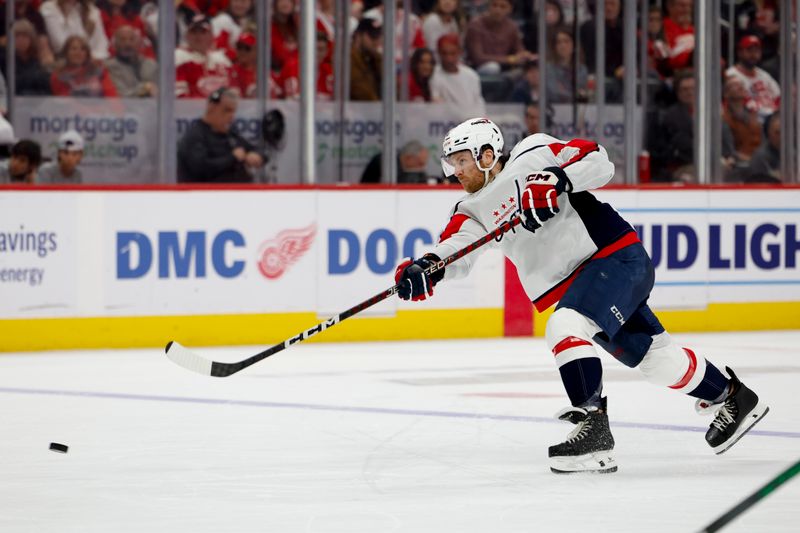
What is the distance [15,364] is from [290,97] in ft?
8.11


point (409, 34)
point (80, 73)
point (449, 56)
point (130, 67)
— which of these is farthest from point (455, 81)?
point (80, 73)

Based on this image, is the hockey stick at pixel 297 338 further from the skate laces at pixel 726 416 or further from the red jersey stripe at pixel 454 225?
the skate laces at pixel 726 416

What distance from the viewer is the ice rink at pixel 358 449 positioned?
11.1ft

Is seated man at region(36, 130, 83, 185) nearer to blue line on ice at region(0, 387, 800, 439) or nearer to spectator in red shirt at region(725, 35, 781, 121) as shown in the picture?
blue line on ice at region(0, 387, 800, 439)

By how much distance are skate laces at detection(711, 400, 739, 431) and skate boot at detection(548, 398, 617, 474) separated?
44 cm

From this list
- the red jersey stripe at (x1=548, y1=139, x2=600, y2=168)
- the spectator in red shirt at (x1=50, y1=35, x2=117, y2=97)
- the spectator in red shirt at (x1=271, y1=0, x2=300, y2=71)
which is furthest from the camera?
the spectator in red shirt at (x1=271, y1=0, x2=300, y2=71)

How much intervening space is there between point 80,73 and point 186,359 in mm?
3826

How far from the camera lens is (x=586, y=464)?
13.0 feet

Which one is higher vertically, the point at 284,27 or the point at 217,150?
the point at 284,27

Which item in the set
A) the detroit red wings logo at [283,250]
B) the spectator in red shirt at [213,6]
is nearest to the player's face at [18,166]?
the detroit red wings logo at [283,250]

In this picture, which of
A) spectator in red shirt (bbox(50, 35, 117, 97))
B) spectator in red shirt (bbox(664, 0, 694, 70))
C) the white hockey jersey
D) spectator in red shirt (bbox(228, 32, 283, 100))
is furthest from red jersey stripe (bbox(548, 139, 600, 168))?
spectator in red shirt (bbox(664, 0, 694, 70))

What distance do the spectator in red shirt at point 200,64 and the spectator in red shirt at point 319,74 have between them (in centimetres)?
32

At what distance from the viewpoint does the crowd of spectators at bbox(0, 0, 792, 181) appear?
7879 mm

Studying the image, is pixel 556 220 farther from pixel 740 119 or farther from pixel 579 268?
pixel 740 119
